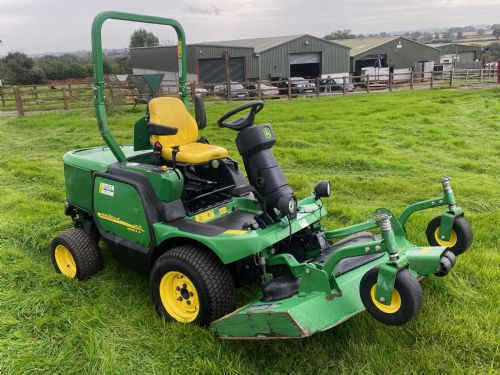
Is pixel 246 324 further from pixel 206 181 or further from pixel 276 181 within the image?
pixel 206 181

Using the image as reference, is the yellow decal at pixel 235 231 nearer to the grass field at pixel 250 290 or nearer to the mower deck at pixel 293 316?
the mower deck at pixel 293 316

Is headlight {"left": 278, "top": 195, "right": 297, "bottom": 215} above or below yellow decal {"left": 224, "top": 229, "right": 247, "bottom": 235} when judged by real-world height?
above

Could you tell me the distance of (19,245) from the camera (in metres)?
4.39

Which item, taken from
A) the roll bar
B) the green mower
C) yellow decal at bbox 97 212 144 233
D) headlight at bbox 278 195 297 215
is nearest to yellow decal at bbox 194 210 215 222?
the green mower

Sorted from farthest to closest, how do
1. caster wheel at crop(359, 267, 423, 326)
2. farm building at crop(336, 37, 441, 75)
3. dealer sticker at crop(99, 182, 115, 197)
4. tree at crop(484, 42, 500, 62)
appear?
tree at crop(484, 42, 500, 62), farm building at crop(336, 37, 441, 75), dealer sticker at crop(99, 182, 115, 197), caster wheel at crop(359, 267, 423, 326)

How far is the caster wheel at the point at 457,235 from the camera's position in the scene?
3176mm

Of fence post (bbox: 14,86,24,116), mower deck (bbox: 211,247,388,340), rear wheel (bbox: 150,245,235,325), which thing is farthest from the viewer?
fence post (bbox: 14,86,24,116)

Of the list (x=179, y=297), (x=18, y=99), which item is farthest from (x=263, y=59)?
(x=179, y=297)

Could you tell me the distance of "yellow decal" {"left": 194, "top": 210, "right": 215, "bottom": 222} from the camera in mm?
3275

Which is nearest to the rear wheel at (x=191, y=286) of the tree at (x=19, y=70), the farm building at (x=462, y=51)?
the tree at (x=19, y=70)

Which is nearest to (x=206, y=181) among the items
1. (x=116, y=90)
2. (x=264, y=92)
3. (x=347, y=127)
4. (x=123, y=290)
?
(x=123, y=290)

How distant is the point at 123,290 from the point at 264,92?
709 inches

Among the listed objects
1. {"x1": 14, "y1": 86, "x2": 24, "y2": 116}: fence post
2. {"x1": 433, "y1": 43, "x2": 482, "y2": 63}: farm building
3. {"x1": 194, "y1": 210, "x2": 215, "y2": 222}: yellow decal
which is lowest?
{"x1": 194, "y1": 210, "x2": 215, "y2": 222}: yellow decal

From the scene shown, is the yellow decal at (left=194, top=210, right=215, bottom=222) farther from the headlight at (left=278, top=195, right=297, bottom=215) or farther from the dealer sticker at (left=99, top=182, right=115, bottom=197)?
the dealer sticker at (left=99, top=182, right=115, bottom=197)
